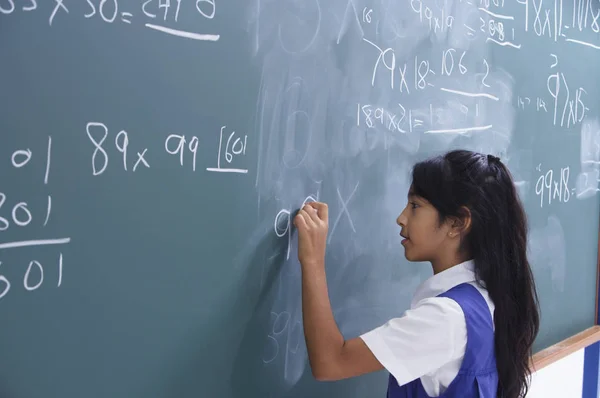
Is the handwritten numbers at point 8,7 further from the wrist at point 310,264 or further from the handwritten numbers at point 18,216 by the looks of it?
the wrist at point 310,264

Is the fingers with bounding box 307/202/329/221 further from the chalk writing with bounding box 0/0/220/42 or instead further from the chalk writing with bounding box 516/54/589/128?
the chalk writing with bounding box 516/54/589/128

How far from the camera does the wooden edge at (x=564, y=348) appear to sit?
186 cm

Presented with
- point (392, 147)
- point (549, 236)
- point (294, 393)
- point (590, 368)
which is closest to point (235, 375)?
point (294, 393)

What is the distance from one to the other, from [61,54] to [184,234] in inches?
13.6

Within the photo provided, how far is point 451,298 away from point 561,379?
1.57m

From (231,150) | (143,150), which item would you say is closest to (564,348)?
(231,150)

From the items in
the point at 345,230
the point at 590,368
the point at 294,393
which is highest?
the point at 345,230

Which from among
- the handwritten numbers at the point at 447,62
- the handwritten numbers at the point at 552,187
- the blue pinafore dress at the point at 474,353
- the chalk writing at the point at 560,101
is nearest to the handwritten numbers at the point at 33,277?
A: the blue pinafore dress at the point at 474,353

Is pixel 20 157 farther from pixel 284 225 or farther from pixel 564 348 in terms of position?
pixel 564 348

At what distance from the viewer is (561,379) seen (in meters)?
2.35

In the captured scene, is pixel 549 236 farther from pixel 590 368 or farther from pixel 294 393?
pixel 294 393

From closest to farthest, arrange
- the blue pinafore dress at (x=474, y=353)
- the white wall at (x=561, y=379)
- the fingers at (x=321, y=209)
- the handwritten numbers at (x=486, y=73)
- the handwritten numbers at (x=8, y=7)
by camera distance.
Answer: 1. the handwritten numbers at (x=8, y=7)
2. the blue pinafore dress at (x=474, y=353)
3. the fingers at (x=321, y=209)
4. the handwritten numbers at (x=486, y=73)
5. the white wall at (x=561, y=379)

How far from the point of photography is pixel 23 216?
0.81 m

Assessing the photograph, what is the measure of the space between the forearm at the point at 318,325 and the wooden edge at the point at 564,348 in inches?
38.1
